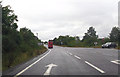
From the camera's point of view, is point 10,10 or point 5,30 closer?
point 5,30

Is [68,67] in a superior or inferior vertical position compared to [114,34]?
inferior

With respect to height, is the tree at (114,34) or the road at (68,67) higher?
the tree at (114,34)

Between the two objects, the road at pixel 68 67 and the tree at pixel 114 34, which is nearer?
the road at pixel 68 67

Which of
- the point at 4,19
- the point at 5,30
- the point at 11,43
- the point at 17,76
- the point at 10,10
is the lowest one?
the point at 17,76

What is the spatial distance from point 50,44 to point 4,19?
4210cm

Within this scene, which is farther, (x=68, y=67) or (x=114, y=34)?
(x=114, y=34)

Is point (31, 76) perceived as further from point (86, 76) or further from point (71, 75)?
point (86, 76)

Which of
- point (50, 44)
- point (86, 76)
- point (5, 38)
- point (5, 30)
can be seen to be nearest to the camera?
point (86, 76)

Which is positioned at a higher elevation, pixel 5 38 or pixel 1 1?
pixel 1 1

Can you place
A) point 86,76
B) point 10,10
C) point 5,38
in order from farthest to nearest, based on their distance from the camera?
point 10,10
point 5,38
point 86,76

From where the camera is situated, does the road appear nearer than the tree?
Yes

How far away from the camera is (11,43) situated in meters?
20.7

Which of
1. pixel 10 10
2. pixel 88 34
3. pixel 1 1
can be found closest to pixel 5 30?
pixel 1 1

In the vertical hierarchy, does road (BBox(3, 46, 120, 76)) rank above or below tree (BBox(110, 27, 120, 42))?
below
